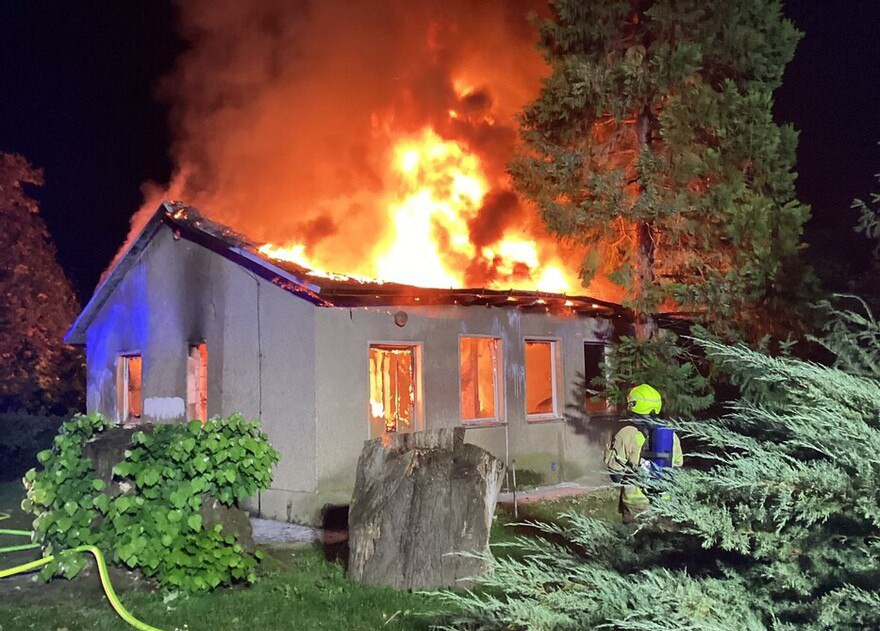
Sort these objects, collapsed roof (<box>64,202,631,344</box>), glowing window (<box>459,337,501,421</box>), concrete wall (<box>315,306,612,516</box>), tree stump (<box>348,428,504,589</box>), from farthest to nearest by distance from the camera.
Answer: glowing window (<box>459,337,501,421</box>) → concrete wall (<box>315,306,612,516</box>) → collapsed roof (<box>64,202,631,344</box>) → tree stump (<box>348,428,504,589</box>)

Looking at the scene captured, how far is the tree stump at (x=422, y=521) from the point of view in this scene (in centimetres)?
625

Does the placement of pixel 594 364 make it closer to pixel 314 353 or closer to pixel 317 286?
pixel 314 353

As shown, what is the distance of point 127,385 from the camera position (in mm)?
13969

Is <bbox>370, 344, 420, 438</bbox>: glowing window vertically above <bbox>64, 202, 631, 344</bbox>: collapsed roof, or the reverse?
<bbox>64, 202, 631, 344</bbox>: collapsed roof

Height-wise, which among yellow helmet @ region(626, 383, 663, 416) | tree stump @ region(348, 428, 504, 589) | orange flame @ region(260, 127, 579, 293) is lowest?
tree stump @ region(348, 428, 504, 589)

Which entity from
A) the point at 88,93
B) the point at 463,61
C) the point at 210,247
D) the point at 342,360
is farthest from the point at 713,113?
the point at 88,93

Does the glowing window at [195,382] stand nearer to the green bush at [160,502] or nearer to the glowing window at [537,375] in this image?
the green bush at [160,502]

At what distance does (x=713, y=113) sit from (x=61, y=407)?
22.0 m

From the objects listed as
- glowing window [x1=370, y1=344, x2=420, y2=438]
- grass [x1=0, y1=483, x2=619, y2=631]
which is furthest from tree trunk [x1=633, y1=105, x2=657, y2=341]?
grass [x1=0, y1=483, x2=619, y2=631]

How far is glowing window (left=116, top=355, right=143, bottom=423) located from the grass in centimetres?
721

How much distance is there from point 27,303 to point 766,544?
23.0 m

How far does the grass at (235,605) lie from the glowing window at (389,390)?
675 cm

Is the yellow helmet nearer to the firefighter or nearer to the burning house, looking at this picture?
the firefighter

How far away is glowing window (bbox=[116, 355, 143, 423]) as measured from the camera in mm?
13773
